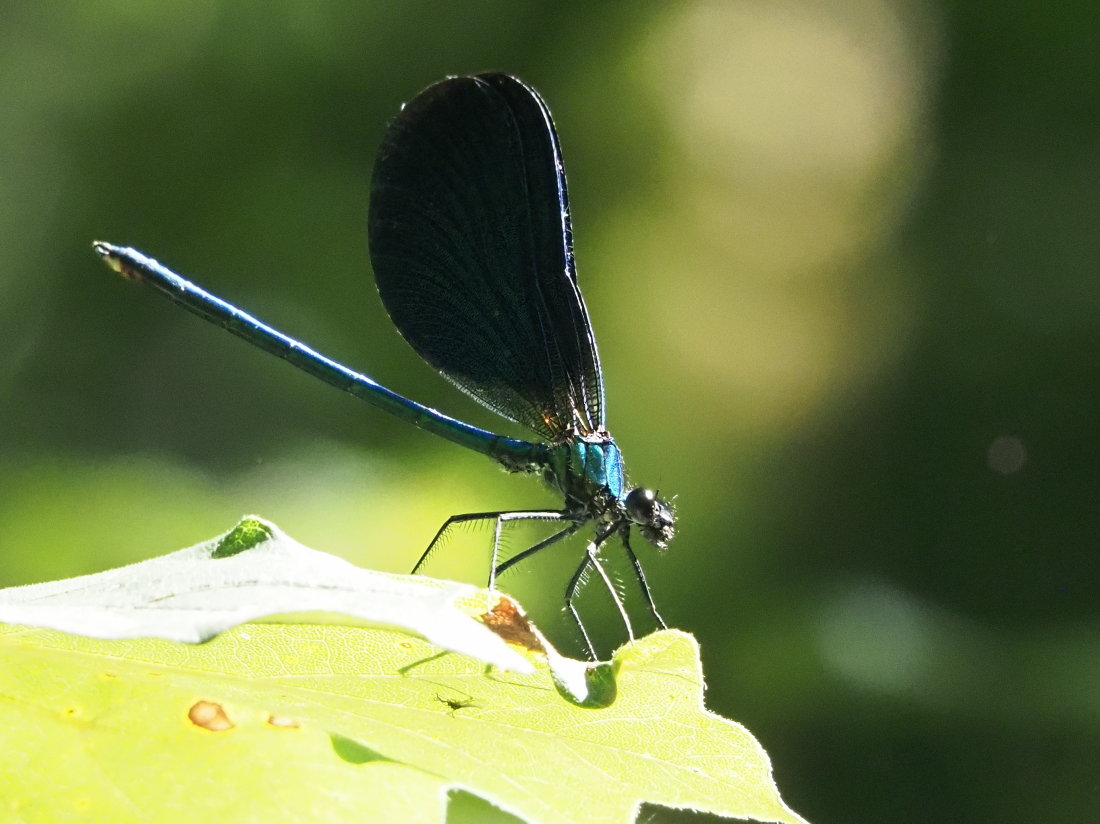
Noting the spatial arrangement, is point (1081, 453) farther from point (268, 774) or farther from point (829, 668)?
point (268, 774)

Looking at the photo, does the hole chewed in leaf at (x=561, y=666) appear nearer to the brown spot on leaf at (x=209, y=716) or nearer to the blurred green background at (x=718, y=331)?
the brown spot on leaf at (x=209, y=716)

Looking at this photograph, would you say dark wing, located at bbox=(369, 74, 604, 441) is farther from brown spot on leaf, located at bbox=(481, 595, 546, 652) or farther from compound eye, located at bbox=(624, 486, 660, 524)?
brown spot on leaf, located at bbox=(481, 595, 546, 652)

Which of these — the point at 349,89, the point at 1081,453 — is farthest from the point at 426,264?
the point at 1081,453

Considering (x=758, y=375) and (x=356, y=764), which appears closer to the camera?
(x=356, y=764)

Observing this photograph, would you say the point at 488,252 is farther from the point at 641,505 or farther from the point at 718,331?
the point at 718,331

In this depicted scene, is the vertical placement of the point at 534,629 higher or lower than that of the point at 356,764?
higher

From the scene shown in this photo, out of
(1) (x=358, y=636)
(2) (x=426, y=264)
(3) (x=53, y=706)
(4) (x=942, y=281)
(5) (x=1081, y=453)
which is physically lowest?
(3) (x=53, y=706)

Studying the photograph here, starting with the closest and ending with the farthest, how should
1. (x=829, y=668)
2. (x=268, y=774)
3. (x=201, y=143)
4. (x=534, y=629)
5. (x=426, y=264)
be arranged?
(x=268, y=774) < (x=534, y=629) < (x=426, y=264) < (x=829, y=668) < (x=201, y=143)
